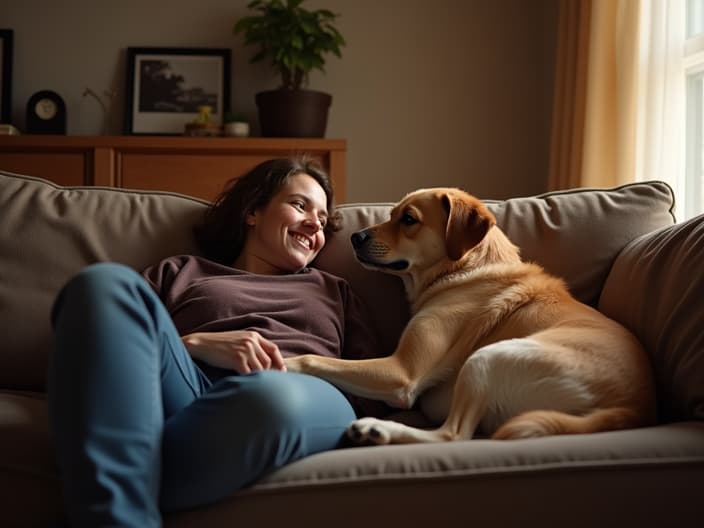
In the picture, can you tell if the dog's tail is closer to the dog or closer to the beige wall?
the dog

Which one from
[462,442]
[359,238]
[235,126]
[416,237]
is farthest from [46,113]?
[462,442]

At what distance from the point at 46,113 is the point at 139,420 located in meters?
3.12

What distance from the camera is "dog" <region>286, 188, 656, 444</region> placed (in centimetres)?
142

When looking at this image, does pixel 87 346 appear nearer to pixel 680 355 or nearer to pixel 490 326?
pixel 490 326

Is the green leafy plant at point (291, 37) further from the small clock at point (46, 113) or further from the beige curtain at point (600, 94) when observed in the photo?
the beige curtain at point (600, 94)

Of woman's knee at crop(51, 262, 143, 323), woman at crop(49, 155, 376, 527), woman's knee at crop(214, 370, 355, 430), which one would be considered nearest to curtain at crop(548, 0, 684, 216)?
woman at crop(49, 155, 376, 527)

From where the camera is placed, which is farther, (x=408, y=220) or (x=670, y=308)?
(x=408, y=220)

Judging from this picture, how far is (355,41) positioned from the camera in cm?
400

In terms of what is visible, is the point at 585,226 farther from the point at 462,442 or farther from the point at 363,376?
the point at 462,442

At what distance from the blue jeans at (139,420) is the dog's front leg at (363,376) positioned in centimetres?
29

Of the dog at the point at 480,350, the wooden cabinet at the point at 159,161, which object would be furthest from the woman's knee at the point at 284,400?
the wooden cabinet at the point at 159,161

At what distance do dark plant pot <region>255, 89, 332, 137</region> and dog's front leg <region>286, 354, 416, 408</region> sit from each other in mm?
2132

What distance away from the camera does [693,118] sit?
9.22 ft

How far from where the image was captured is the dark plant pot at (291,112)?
3.56 meters
